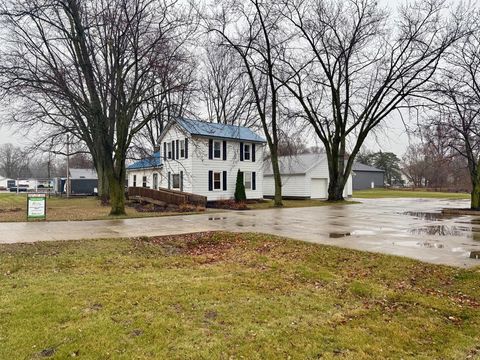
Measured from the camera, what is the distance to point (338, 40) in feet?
90.4

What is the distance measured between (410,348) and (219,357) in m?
2.15

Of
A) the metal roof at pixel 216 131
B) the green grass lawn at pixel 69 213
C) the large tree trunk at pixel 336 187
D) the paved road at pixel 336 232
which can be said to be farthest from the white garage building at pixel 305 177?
the paved road at pixel 336 232

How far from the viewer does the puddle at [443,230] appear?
39.5ft

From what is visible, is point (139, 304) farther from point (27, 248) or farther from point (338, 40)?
point (338, 40)

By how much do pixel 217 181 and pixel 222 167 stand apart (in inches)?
46.9

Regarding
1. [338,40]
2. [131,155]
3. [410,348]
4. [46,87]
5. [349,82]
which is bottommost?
[410,348]

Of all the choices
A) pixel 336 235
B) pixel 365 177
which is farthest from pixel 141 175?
pixel 365 177

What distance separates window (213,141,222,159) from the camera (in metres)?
27.5

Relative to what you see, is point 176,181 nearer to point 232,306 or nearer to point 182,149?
point 182,149

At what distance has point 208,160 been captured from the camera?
2697 centimetres

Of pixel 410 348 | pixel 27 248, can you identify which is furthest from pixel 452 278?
pixel 27 248

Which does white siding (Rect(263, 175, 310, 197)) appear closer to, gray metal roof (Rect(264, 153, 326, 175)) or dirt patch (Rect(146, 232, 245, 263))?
gray metal roof (Rect(264, 153, 326, 175))

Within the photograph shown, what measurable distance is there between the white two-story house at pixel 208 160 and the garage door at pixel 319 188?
7371mm

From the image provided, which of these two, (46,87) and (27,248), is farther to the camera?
(46,87)
